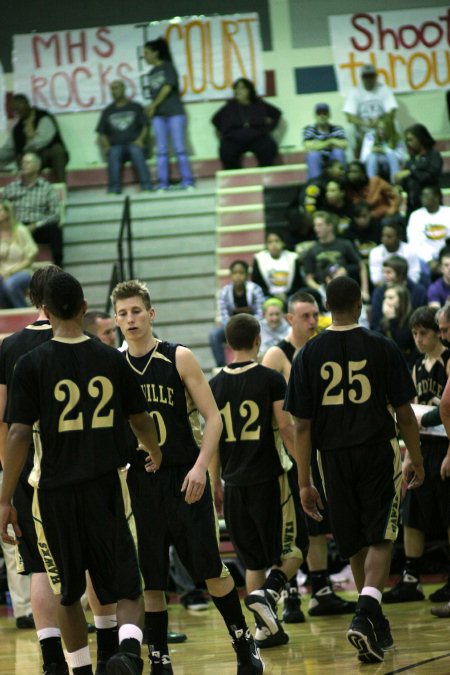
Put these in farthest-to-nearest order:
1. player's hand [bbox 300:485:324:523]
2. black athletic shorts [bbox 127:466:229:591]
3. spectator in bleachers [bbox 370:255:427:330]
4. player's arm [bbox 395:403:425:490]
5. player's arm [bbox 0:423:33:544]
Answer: spectator in bleachers [bbox 370:255:427:330] → player's hand [bbox 300:485:324:523] → player's arm [bbox 395:403:425:490] → black athletic shorts [bbox 127:466:229:591] → player's arm [bbox 0:423:33:544]

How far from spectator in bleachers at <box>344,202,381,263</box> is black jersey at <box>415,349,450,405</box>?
19.9 ft

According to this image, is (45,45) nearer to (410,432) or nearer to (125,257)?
(125,257)

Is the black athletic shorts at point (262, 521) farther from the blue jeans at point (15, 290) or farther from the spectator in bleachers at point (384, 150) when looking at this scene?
the spectator in bleachers at point (384, 150)

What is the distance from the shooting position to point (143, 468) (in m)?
5.21

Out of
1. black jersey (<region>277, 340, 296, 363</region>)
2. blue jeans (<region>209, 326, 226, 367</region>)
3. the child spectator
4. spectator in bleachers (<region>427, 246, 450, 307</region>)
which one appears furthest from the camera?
blue jeans (<region>209, 326, 226, 367</region>)

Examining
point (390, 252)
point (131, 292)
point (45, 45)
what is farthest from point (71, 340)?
point (45, 45)

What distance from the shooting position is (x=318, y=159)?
1535 cm

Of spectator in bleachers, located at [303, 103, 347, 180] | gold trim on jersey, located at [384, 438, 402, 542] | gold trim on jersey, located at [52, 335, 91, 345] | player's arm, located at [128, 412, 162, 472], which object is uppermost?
spectator in bleachers, located at [303, 103, 347, 180]

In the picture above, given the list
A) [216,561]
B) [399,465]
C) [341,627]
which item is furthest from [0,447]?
[341,627]

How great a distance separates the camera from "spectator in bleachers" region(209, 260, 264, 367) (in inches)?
498

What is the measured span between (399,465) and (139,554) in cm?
145

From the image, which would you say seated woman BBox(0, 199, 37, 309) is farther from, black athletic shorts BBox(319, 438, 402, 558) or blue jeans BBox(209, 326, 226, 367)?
black athletic shorts BBox(319, 438, 402, 558)

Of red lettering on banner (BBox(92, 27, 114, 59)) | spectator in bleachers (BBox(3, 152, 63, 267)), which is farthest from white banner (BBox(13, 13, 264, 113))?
spectator in bleachers (BBox(3, 152, 63, 267))

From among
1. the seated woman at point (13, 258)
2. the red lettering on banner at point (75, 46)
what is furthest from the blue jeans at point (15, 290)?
the red lettering on banner at point (75, 46)
